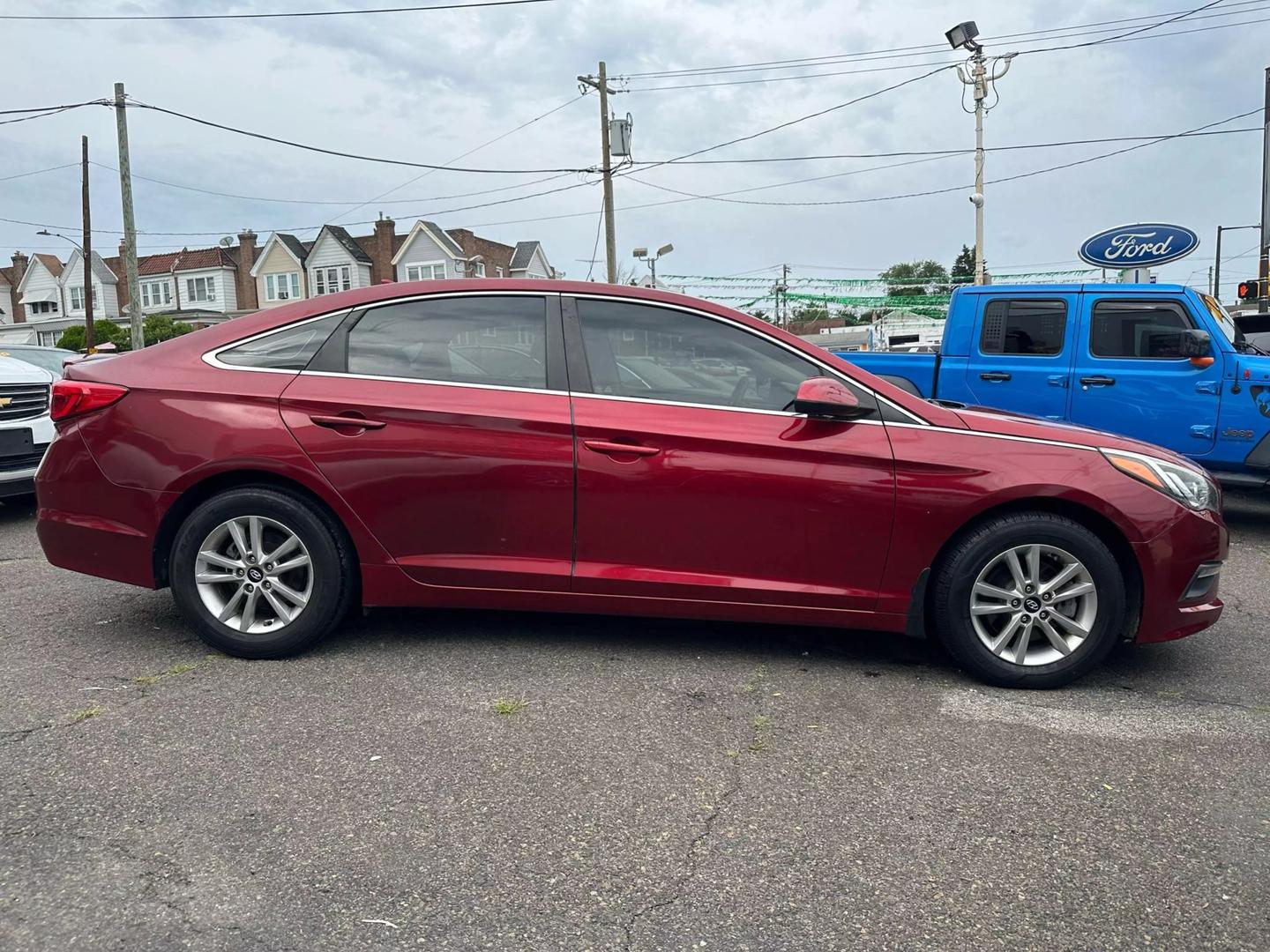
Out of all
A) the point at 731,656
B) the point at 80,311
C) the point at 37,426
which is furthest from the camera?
the point at 80,311

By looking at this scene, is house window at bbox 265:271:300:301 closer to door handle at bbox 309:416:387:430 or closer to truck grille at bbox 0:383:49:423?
truck grille at bbox 0:383:49:423

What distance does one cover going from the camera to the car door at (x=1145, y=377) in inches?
274

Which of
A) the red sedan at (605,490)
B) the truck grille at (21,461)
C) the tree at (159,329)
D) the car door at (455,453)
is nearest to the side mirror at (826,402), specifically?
the red sedan at (605,490)

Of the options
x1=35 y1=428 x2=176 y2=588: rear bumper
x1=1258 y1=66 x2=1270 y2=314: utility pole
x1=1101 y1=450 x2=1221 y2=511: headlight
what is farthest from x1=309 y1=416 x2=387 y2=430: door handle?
x1=1258 y1=66 x2=1270 y2=314: utility pole

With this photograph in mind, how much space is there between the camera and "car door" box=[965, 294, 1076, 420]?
734 cm

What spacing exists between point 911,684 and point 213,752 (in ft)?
8.49

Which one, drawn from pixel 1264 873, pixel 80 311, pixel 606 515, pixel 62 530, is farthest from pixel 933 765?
pixel 80 311

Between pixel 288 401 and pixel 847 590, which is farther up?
pixel 288 401

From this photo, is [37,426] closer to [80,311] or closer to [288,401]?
[288,401]

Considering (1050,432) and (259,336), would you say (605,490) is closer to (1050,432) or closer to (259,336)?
(259,336)

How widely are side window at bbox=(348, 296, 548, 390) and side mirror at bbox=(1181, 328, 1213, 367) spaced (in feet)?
17.6

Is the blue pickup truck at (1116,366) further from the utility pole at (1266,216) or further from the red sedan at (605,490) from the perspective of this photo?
the utility pole at (1266,216)

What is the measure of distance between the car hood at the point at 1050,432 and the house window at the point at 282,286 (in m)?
49.2

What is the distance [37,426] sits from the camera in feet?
23.4
